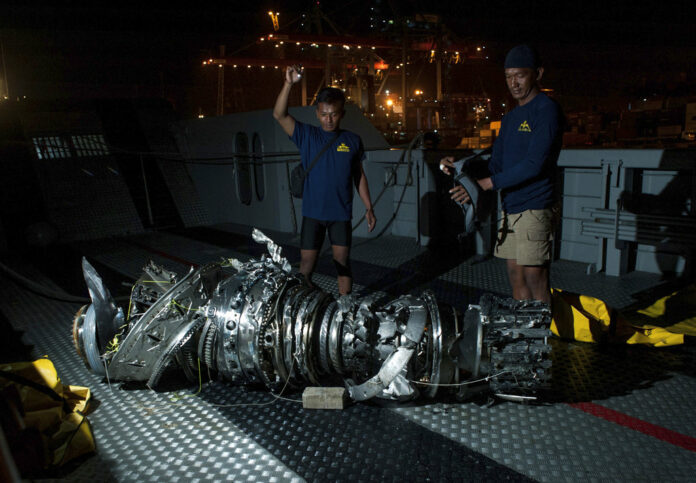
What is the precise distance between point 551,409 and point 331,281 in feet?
8.71

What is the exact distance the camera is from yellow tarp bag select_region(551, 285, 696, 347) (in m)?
3.15

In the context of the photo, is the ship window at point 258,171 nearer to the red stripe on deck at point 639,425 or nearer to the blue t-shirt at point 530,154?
the blue t-shirt at point 530,154

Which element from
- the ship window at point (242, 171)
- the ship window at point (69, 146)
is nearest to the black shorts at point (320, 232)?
the ship window at point (242, 171)

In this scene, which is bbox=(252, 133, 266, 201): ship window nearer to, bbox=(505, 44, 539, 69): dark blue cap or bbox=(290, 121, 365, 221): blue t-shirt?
bbox=(290, 121, 365, 221): blue t-shirt

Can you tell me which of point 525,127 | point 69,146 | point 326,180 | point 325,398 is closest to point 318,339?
point 325,398

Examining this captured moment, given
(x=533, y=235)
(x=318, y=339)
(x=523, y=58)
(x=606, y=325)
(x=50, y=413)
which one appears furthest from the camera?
(x=606, y=325)

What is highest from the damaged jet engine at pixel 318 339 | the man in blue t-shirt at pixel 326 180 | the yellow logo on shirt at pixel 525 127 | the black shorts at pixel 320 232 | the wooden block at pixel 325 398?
the yellow logo on shirt at pixel 525 127

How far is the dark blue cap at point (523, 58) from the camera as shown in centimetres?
264

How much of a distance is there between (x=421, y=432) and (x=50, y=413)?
175 centimetres

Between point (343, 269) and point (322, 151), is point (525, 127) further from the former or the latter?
point (343, 269)

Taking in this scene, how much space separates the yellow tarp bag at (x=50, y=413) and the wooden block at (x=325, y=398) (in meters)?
1.03

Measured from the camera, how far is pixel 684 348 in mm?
3123

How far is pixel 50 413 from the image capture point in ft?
7.38

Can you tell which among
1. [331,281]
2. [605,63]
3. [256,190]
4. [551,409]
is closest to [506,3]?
[605,63]
